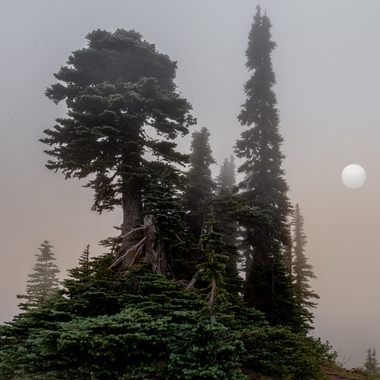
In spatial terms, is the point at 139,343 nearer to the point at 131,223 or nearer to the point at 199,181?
the point at 131,223

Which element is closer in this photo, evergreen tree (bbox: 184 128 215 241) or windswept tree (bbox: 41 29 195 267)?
windswept tree (bbox: 41 29 195 267)

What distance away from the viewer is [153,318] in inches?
364

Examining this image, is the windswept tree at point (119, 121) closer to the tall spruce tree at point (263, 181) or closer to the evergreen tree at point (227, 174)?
the tall spruce tree at point (263, 181)

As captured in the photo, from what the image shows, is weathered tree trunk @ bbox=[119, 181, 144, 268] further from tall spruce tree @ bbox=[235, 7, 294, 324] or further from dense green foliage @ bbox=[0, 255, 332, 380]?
tall spruce tree @ bbox=[235, 7, 294, 324]

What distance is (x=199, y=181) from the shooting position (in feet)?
84.2

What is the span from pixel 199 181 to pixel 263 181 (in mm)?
5754

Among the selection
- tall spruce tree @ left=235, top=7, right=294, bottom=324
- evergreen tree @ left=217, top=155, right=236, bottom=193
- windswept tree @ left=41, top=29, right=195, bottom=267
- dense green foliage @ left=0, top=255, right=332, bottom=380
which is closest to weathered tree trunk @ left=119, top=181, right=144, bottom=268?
windswept tree @ left=41, top=29, right=195, bottom=267

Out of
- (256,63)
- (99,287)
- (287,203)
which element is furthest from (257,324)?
(256,63)

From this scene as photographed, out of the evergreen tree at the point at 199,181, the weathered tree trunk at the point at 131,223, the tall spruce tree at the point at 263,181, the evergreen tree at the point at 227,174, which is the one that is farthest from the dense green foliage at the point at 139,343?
the evergreen tree at the point at 227,174

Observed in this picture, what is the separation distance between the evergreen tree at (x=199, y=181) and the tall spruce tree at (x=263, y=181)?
347 centimetres

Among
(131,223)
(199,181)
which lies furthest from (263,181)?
(131,223)

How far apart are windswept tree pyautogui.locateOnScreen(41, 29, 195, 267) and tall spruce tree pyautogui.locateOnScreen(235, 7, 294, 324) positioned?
6.09m

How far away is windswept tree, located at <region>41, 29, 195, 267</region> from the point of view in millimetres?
14625

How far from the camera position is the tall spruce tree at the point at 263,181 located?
17500 mm
